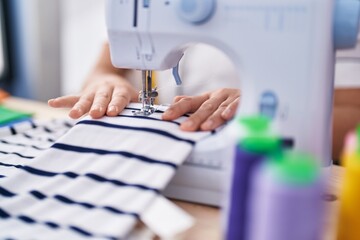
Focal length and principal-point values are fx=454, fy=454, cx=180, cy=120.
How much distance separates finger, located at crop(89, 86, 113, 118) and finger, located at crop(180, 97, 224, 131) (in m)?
0.15

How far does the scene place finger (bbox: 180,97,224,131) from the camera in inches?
28.0

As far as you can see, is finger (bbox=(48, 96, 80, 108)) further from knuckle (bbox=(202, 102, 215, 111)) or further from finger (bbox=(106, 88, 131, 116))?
knuckle (bbox=(202, 102, 215, 111))

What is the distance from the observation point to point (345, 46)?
0.63 metres

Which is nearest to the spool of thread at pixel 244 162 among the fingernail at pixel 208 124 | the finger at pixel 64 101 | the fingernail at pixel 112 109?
the fingernail at pixel 208 124

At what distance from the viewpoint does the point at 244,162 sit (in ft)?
1.43

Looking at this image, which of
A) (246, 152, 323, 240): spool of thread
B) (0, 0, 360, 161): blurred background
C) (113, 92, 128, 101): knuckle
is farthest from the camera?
(0, 0, 360, 161): blurred background

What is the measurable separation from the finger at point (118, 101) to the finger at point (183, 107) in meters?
0.09

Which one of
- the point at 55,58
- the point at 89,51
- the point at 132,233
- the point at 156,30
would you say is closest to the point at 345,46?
the point at 156,30

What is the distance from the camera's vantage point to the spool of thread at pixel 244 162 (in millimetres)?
430

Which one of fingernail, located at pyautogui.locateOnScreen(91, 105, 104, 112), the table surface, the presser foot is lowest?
the table surface

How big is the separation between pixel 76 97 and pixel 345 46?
0.51m

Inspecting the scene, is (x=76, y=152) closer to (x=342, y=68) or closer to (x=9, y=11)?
(x=342, y=68)

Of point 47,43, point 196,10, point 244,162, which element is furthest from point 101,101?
point 47,43

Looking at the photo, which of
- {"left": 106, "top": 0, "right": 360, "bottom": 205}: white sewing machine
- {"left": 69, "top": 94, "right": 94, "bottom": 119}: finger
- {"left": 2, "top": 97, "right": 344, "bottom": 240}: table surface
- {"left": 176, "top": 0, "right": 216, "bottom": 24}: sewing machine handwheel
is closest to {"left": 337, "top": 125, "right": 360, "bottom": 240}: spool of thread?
{"left": 2, "top": 97, "right": 344, "bottom": 240}: table surface
